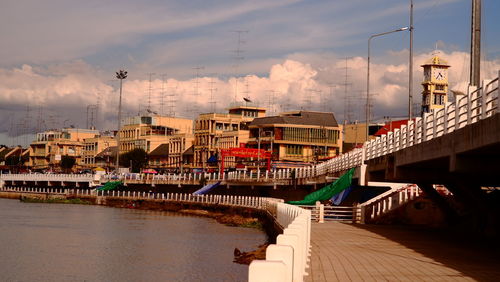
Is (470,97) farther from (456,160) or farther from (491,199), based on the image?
(491,199)

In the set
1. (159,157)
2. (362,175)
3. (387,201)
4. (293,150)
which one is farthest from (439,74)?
(387,201)

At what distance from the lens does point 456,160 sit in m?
25.8

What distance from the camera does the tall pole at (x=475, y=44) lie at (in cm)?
2777

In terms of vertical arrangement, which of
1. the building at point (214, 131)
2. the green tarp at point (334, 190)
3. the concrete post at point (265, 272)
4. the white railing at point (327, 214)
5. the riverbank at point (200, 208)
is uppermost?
the building at point (214, 131)

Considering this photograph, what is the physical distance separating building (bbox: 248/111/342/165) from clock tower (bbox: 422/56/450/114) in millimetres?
52792

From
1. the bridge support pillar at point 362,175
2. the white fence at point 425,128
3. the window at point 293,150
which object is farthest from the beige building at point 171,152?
the bridge support pillar at point 362,175

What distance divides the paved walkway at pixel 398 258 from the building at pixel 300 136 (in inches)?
4109

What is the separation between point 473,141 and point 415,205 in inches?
822

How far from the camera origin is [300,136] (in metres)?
140

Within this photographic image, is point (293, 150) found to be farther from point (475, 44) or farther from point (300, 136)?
point (475, 44)

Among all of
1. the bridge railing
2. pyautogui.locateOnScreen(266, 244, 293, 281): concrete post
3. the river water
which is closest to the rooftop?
the river water

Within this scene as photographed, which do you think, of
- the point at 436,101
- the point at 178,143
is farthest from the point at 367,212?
the point at 436,101

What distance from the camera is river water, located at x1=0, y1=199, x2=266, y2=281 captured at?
3522 centimetres

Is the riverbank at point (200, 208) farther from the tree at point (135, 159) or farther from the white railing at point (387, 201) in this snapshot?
the tree at point (135, 159)
